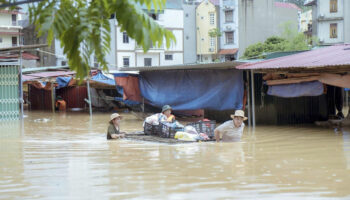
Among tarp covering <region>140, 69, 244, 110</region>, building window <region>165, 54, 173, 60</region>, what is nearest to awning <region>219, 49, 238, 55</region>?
building window <region>165, 54, 173, 60</region>

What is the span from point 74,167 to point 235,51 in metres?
51.0

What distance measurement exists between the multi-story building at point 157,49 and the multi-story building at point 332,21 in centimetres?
1468

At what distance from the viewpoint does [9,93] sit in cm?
2042

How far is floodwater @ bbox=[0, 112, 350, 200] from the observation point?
705 centimetres

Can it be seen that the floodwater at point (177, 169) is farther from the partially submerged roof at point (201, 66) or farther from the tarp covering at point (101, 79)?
the tarp covering at point (101, 79)

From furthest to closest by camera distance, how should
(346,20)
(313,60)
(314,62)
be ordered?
(346,20)
(313,60)
(314,62)

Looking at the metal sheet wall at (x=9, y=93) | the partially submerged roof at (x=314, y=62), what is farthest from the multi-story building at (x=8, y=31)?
the partially submerged roof at (x=314, y=62)

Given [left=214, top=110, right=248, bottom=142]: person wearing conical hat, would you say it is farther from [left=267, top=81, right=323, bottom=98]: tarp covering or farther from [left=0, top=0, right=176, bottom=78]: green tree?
[left=0, top=0, right=176, bottom=78]: green tree

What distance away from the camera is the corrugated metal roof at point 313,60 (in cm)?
1434

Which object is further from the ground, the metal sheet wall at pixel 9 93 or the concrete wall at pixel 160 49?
the concrete wall at pixel 160 49

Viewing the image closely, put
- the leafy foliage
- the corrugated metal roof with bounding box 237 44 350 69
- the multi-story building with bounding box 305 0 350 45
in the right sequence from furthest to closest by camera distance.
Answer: the multi-story building with bounding box 305 0 350 45 → the leafy foliage → the corrugated metal roof with bounding box 237 44 350 69


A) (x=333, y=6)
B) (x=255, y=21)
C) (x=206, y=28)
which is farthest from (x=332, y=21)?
(x=206, y=28)

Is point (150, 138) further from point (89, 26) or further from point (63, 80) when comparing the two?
point (63, 80)

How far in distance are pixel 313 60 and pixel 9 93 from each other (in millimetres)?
11685
